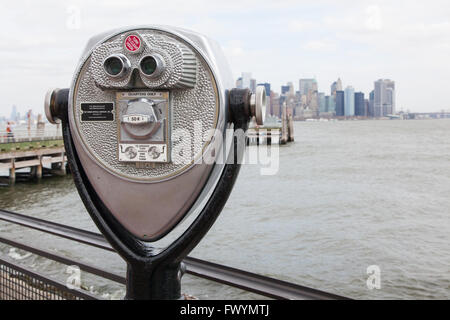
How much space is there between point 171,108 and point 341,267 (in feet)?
24.9

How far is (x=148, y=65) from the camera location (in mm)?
1340

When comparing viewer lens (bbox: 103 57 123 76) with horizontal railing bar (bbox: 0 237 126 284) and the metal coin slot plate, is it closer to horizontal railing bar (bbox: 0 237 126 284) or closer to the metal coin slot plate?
the metal coin slot plate

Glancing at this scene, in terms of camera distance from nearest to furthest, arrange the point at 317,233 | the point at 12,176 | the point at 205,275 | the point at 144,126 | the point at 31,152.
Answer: the point at 144,126 < the point at 205,275 < the point at 317,233 < the point at 12,176 < the point at 31,152

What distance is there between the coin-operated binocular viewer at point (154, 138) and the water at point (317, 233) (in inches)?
226

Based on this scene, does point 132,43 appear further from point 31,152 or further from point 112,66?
point 31,152

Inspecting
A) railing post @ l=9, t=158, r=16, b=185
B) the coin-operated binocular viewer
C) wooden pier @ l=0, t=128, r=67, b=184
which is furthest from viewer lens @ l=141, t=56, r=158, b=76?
railing post @ l=9, t=158, r=16, b=185

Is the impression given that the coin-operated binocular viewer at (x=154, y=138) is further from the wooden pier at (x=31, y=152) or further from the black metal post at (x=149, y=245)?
the wooden pier at (x=31, y=152)

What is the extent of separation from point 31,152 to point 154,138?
16.3 metres

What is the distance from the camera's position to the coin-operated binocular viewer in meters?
1.33

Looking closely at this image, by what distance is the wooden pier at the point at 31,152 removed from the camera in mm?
15492

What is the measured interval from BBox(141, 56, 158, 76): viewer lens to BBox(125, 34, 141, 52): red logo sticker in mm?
47

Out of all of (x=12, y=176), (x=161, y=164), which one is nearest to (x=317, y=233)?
(x=161, y=164)
